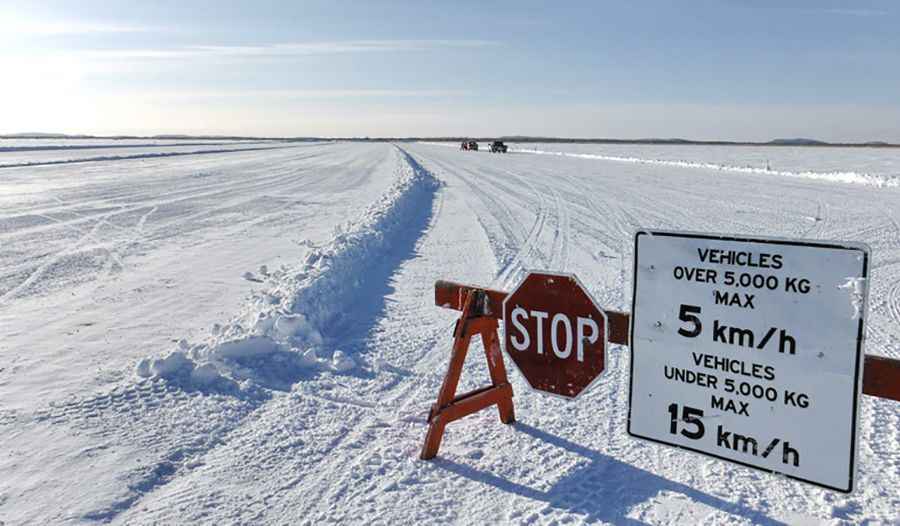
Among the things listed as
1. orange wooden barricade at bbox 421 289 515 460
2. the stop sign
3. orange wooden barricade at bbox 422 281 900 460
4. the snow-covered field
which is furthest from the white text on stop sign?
the snow-covered field

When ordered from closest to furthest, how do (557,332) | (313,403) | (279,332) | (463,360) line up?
(557,332) → (463,360) → (313,403) → (279,332)

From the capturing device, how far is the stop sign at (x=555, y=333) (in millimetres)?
3146

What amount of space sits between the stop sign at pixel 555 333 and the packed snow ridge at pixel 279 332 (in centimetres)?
201

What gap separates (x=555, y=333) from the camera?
3.28 metres

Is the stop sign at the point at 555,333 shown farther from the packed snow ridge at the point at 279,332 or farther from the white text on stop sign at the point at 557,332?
the packed snow ridge at the point at 279,332

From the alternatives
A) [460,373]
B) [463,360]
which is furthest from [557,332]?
[460,373]

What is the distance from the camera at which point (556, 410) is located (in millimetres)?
4328

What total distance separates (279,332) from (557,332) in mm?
2978

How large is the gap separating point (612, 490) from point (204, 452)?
85.6 inches

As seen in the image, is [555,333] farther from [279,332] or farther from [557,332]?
[279,332]

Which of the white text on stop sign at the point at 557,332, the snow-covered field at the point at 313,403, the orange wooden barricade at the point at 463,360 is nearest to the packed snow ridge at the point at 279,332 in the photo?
the snow-covered field at the point at 313,403

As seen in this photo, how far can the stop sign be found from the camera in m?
3.15

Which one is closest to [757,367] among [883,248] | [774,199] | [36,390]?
[36,390]

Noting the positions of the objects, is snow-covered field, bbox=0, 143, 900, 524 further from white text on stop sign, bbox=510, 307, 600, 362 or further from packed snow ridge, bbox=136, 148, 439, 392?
white text on stop sign, bbox=510, 307, 600, 362
